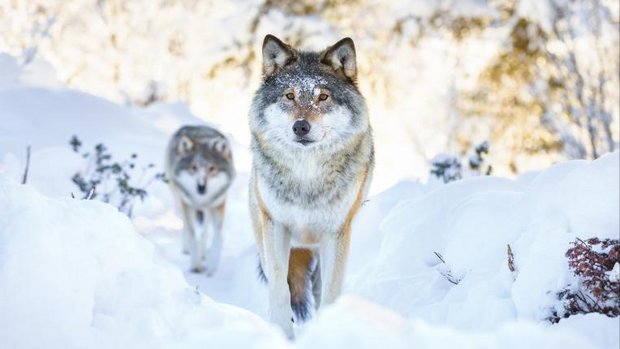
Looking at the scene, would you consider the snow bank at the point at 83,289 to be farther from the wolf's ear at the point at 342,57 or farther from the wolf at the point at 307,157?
the wolf's ear at the point at 342,57

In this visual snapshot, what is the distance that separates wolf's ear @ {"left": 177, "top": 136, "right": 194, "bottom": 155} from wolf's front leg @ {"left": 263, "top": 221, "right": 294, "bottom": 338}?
186 inches

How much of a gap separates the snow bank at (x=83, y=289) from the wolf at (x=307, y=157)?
1190mm

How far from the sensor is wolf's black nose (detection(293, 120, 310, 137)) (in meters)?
4.26

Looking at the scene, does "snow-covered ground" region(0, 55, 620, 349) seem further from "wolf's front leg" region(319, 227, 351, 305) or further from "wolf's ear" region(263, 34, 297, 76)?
"wolf's ear" region(263, 34, 297, 76)

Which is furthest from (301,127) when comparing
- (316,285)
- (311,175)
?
(316,285)

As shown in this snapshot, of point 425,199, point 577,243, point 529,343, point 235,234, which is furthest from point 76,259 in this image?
point 235,234

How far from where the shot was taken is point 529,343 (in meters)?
2.28

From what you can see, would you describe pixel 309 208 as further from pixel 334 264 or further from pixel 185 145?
pixel 185 145

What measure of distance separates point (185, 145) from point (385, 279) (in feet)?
16.0

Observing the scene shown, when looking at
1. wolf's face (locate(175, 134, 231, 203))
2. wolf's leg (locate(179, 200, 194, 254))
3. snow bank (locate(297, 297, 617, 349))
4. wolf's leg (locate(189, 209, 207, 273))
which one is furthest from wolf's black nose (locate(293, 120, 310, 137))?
wolf's face (locate(175, 134, 231, 203))

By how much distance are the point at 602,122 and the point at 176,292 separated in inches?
320

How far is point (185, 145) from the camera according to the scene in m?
9.16

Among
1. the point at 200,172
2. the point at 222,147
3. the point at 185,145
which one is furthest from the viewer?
the point at 222,147

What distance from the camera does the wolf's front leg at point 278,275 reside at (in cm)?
457
